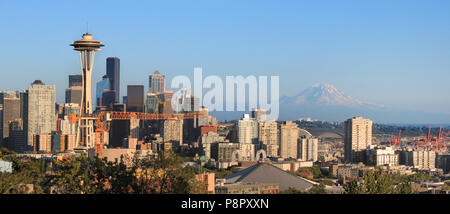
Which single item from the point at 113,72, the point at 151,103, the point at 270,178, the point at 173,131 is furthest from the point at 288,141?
the point at 113,72

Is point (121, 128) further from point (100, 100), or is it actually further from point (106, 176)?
point (106, 176)

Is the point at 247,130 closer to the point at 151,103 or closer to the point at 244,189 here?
the point at 151,103

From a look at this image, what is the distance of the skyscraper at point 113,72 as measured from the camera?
57.7m

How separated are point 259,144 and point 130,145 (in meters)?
8.54

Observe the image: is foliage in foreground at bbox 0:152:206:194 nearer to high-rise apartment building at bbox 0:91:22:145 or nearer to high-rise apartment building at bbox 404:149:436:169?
high-rise apartment building at bbox 404:149:436:169

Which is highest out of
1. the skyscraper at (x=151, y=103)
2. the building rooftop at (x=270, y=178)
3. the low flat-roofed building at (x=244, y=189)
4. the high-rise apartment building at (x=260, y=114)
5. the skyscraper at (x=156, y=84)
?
the skyscraper at (x=156, y=84)

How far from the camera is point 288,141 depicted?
138 feet

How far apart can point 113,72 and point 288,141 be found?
2222cm

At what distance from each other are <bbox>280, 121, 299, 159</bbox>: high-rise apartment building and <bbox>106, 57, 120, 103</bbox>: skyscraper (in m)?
19.6

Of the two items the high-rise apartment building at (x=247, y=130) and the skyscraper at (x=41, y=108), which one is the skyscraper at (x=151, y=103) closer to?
the skyscraper at (x=41, y=108)

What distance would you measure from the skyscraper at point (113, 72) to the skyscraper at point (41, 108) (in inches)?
553

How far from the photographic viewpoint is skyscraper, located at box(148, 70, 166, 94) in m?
50.8

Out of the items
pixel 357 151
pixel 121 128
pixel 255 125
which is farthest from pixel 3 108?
pixel 357 151

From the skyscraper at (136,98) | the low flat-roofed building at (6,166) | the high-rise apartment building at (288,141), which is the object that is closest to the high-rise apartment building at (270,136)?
the high-rise apartment building at (288,141)
